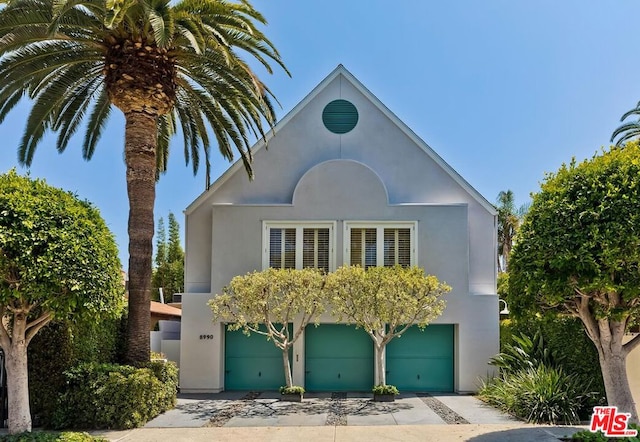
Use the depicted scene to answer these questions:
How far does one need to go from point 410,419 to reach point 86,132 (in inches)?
479

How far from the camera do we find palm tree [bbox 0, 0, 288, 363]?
12.1m

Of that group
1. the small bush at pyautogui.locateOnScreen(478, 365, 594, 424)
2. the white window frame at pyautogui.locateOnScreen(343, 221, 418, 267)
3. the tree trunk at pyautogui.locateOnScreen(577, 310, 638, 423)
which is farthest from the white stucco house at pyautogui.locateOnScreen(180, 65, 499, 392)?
the tree trunk at pyautogui.locateOnScreen(577, 310, 638, 423)

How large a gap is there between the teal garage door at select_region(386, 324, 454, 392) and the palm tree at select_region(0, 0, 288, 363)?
8.10m

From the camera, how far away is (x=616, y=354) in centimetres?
959

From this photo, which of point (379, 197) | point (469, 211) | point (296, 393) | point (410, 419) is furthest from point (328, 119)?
point (410, 419)

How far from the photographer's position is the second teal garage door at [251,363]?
17.8 metres

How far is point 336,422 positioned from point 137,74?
9491 mm

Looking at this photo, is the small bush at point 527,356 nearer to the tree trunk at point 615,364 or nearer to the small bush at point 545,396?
the small bush at point 545,396

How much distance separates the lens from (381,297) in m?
14.5

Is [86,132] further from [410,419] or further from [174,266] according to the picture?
[174,266]

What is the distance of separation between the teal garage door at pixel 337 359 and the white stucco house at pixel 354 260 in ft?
0.11

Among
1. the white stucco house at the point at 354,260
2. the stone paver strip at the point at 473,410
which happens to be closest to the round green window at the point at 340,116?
the white stucco house at the point at 354,260

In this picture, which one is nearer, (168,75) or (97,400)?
(97,400)

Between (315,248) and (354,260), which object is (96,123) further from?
(354,260)
